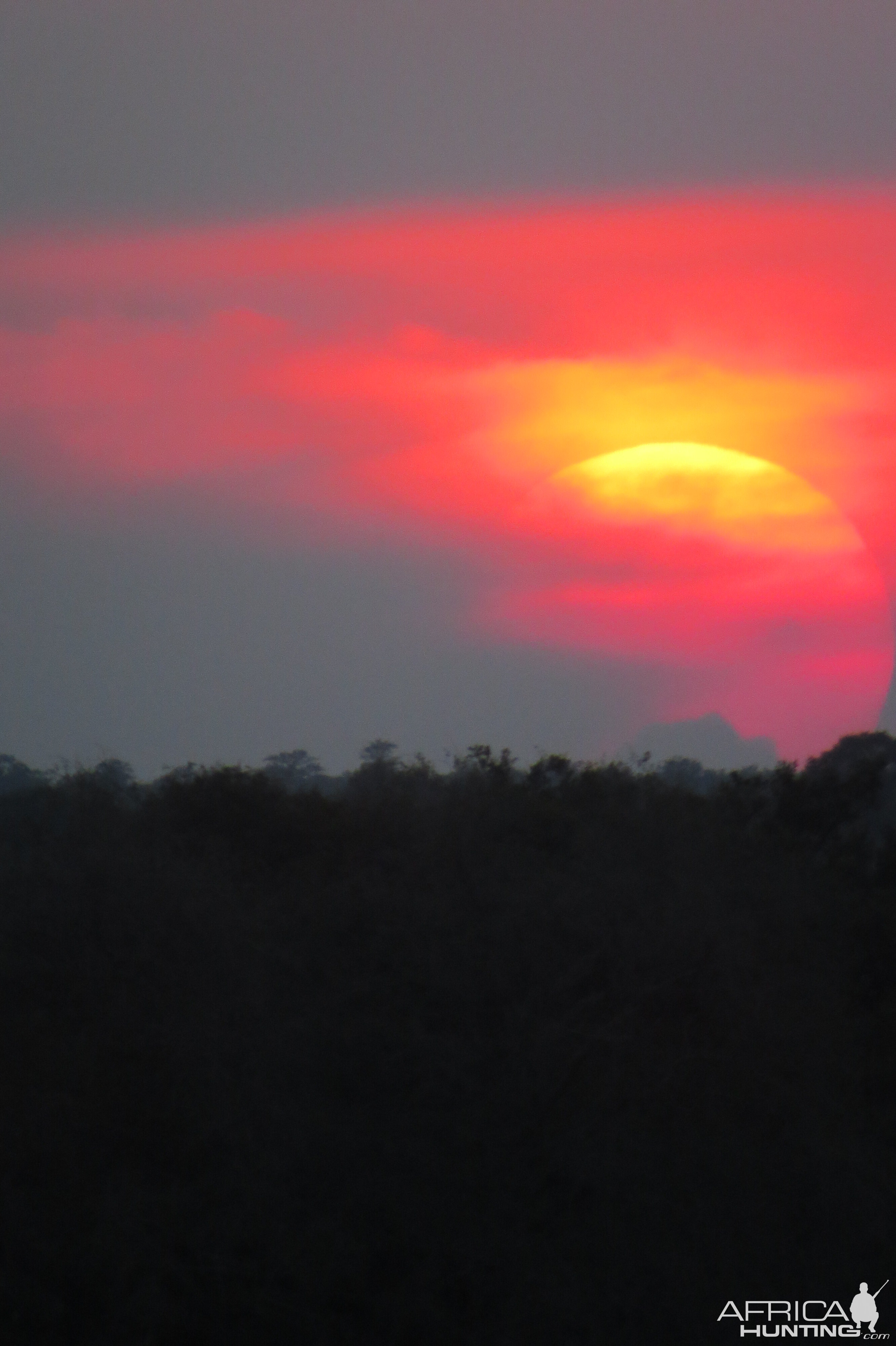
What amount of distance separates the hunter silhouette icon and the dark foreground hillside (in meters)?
0.10

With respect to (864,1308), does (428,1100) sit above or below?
above

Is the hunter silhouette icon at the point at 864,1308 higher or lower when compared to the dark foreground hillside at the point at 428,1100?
lower

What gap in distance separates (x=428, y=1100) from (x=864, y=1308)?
4081 millimetres

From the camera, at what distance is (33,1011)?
487 inches

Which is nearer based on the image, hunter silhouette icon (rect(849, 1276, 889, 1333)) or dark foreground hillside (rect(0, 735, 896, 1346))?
dark foreground hillside (rect(0, 735, 896, 1346))

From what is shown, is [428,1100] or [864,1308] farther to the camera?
[428,1100]

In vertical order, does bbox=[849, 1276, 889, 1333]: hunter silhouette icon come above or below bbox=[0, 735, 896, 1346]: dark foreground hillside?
below

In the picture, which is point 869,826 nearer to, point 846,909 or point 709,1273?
point 846,909

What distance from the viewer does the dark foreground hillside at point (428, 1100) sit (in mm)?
11047

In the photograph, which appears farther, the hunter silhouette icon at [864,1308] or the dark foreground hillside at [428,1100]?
the hunter silhouette icon at [864,1308]

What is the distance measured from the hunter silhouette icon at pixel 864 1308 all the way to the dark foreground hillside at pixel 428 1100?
0.10 m

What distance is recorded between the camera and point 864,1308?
11562 millimetres

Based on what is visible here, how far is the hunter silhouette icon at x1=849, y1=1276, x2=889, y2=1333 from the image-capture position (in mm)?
11484

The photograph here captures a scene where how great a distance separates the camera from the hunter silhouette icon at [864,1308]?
11484 mm
